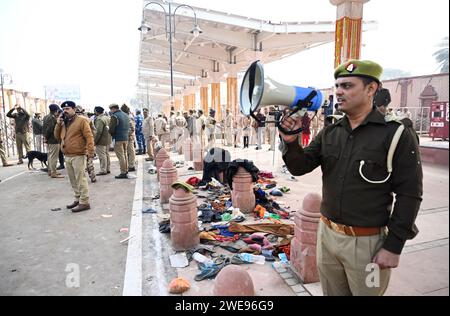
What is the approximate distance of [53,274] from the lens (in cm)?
366

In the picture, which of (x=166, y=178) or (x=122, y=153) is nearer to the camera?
(x=166, y=178)

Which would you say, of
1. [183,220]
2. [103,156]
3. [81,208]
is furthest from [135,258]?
[103,156]

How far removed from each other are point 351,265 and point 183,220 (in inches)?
105

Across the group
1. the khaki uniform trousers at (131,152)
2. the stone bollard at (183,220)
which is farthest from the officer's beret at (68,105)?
the khaki uniform trousers at (131,152)

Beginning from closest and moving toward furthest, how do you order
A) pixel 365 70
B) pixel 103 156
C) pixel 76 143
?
pixel 365 70
pixel 76 143
pixel 103 156

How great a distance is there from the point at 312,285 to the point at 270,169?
6.53 meters

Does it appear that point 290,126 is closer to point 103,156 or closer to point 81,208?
point 81,208

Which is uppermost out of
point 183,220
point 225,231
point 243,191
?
point 243,191

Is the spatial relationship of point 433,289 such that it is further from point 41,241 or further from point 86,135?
point 86,135

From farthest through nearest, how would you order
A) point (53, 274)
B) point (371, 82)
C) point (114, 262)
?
point (114, 262) → point (53, 274) → point (371, 82)

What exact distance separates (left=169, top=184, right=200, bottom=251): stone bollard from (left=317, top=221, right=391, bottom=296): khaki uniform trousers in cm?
242

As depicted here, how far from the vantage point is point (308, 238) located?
3.28 meters

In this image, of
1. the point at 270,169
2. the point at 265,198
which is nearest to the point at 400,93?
the point at 270,169

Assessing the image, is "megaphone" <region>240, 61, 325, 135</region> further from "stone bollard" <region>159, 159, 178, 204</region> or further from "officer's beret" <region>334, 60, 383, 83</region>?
"stone bollard" <region>159, 159, 178, 204</region>
